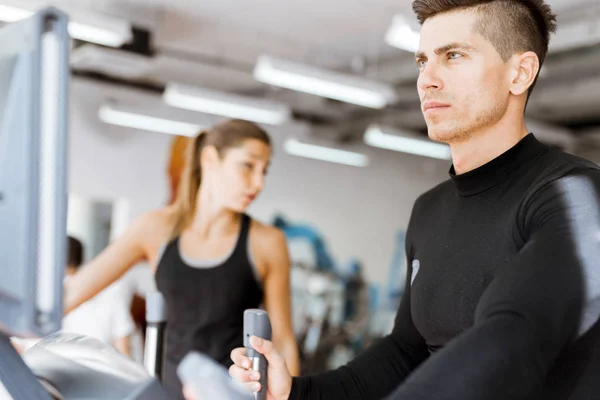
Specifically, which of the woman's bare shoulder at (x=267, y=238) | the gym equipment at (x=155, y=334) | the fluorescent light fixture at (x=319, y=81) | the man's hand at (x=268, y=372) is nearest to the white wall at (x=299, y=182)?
the fluorescent light fixture at (x=319, y=81)

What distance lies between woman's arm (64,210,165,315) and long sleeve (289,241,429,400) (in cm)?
131

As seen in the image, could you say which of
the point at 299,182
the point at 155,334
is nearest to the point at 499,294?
the point at 155,334

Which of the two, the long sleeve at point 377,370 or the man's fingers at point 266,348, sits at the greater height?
the man's fingers at point 266,348

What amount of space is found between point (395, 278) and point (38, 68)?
11.0 meters

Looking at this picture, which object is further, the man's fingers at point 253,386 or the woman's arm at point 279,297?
the woman's arm at point 279,297

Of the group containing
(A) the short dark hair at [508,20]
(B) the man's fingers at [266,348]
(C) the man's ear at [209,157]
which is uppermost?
(A) the short dark hair at [508,20]

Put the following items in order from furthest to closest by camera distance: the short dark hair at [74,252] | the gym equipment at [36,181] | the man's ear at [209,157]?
the short dark hair at [74,252]
the man's ear at [209,157]
the gym equipment at [36,181]

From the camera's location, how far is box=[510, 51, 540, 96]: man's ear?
1472 millimetres

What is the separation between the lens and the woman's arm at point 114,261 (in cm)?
268

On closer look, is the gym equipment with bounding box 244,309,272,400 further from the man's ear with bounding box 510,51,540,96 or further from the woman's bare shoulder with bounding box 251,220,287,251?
the woman's bare shoulder with bounding box 251,220,287,251

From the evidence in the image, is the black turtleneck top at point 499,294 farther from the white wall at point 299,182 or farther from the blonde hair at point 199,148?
the white wall at point 299,182

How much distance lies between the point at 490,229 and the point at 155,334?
2.34ft

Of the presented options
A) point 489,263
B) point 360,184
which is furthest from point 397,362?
point 360,184

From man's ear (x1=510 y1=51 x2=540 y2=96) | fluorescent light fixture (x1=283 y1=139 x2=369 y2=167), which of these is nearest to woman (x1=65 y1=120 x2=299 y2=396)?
man's ear (x1=510 y1=51 x2=540 y2=96)
